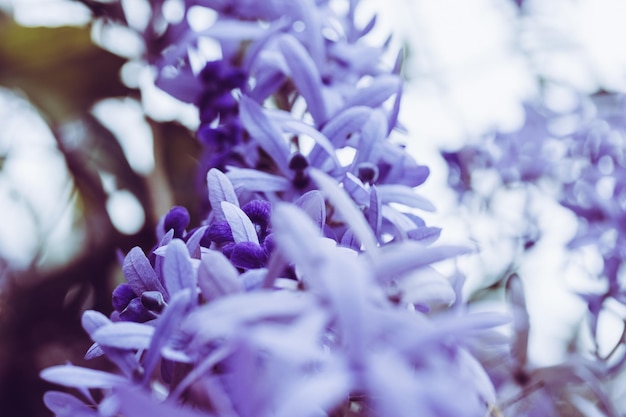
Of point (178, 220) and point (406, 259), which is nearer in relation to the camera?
point (406, 259)

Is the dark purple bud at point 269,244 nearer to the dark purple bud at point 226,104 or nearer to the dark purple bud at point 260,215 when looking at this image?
the dark purple bud at point 260,215

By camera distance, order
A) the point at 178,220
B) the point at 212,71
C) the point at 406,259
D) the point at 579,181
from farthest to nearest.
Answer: the point at 579,181
the point at 212,71
the point at 178,220
the point at 406,259

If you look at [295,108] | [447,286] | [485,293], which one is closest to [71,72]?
[295,108]

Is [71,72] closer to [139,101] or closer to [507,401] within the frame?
[139,101]

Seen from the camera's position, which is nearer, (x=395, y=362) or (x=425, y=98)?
(x=395, y=362)

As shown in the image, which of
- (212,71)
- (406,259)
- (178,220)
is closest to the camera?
(406,259)

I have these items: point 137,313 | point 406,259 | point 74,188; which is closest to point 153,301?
point 137,313

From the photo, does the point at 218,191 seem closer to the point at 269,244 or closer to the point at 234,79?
the point at 269,244

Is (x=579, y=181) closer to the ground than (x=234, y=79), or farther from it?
closer to the ground
